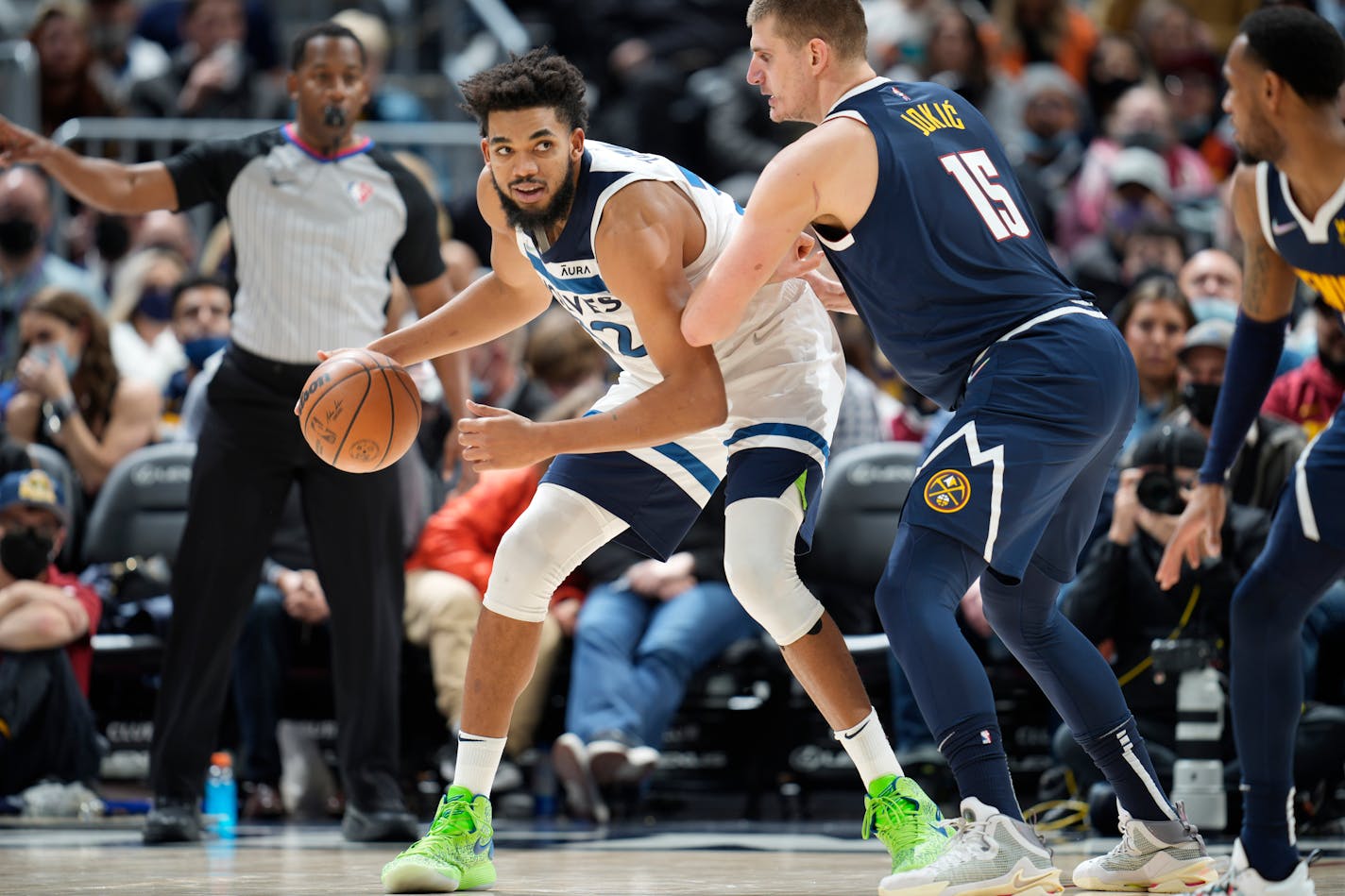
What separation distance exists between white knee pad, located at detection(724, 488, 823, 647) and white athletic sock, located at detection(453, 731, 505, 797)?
75cm

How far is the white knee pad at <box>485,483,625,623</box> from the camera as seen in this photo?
453 centimetres

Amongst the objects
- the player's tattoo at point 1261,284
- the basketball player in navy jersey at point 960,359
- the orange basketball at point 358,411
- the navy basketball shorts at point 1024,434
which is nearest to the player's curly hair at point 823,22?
the basketball player in navy jersey at point 960,359

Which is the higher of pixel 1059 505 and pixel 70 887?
pixel 1059 505

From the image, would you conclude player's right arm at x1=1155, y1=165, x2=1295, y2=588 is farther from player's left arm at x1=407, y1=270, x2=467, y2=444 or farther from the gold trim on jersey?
player's left arm at x1=407, y1=270, x2=467, y2=444

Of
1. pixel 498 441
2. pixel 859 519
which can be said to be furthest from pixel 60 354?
pixel 498 441

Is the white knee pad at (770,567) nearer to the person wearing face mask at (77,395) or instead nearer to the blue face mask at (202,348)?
the person wearing face mask at (77,395)

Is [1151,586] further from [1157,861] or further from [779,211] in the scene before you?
[779,211]

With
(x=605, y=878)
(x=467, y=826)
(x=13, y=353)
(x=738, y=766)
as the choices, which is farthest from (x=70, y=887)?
(x=13, y=353)

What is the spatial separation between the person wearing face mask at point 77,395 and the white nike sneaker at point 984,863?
214 inches

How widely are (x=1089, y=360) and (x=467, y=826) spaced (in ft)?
6.14

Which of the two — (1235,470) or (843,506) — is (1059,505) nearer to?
(1235,470)

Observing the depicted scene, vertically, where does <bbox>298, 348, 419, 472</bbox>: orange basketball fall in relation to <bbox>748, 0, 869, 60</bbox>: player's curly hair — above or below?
below

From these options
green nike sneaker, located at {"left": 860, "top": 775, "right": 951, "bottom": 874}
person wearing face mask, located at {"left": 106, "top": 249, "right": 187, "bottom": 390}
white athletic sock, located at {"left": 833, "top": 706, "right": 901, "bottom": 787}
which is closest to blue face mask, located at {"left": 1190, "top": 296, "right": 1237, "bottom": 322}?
white athletic sock, located at {"left": 833, "top": 706, "right": 901, "bottom": 787}

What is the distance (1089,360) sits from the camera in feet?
12.9
